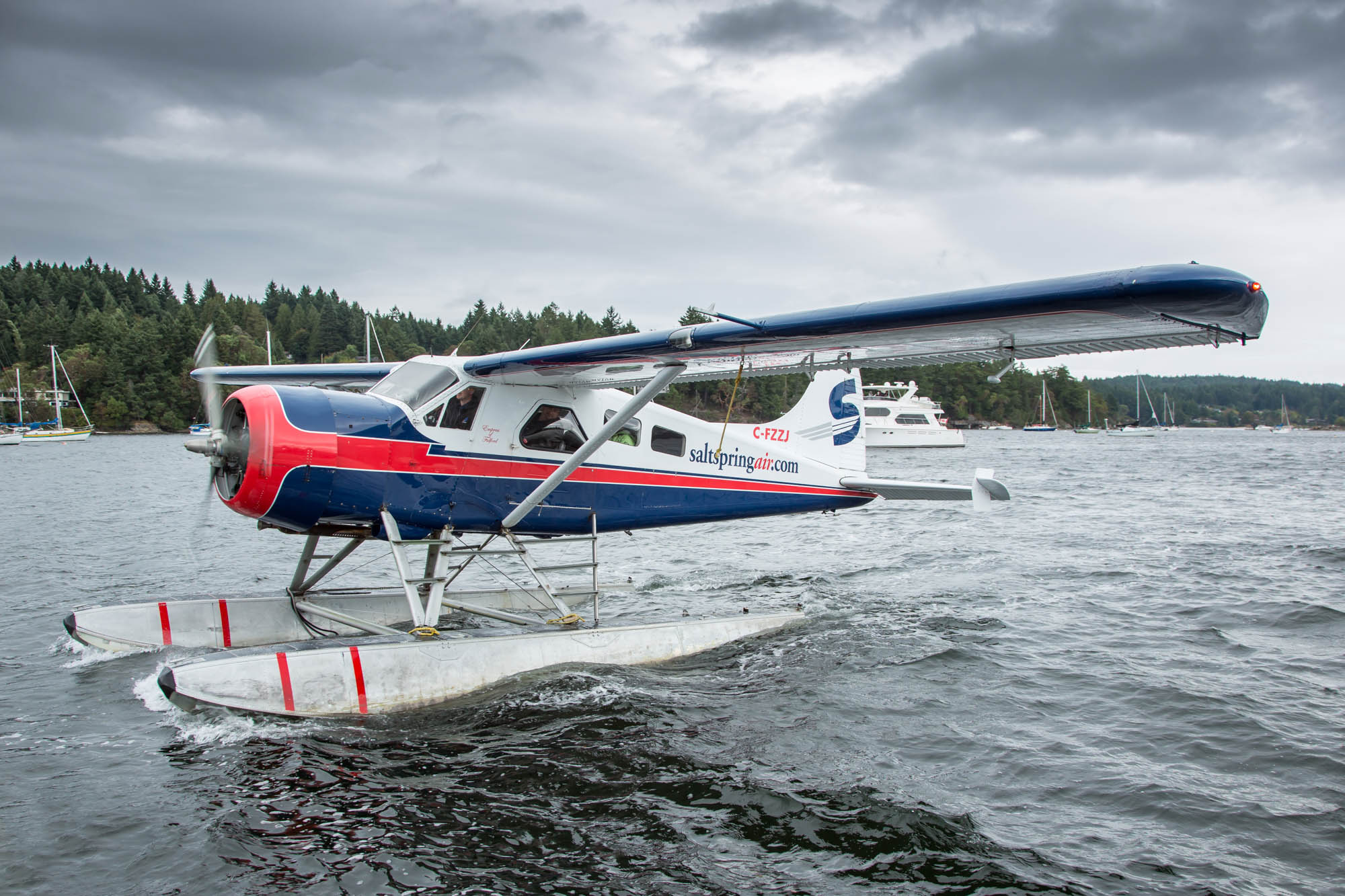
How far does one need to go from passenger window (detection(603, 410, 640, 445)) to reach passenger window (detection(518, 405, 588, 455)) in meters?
0.35

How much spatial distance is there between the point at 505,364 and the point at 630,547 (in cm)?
896

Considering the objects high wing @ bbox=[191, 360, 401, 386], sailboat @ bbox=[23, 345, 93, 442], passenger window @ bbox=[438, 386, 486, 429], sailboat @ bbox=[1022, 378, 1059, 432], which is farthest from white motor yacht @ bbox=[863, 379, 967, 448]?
sailboat @ bbox=[23, 345, 93, 442]

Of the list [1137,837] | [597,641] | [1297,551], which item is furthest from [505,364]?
[1297,551]

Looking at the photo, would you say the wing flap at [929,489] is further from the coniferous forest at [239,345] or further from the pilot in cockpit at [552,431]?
the coniferous forest at [239,345]

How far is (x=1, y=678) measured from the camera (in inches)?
272

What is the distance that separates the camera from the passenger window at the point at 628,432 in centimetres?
849

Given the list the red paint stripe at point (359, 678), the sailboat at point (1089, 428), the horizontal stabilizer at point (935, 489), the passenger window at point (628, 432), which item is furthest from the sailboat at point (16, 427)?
the sailboat at point (1089, 428)

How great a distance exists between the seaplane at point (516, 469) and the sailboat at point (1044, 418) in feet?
365

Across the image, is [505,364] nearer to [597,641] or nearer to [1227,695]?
[597,641]

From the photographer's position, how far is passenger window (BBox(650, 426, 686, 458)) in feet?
28.7

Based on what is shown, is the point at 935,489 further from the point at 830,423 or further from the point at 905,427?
the point at 905,427

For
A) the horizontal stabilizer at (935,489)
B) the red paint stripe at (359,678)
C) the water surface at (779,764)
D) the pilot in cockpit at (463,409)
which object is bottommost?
the water surface at (779,764)

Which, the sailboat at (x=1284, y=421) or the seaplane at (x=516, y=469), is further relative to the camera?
the sailboat at (x=1284, y=421)

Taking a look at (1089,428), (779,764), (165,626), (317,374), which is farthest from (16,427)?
(1089,428)
